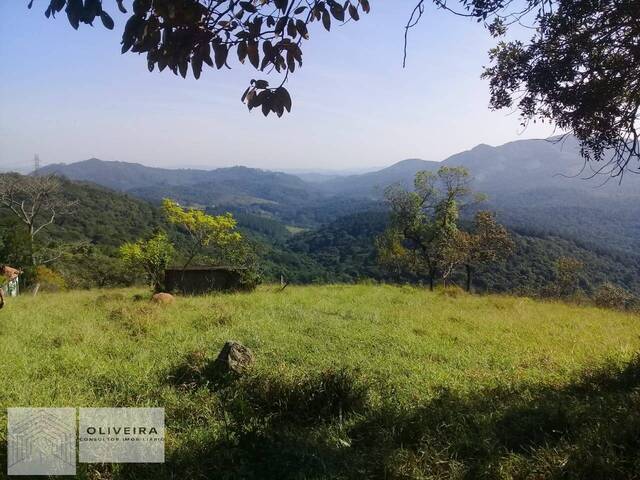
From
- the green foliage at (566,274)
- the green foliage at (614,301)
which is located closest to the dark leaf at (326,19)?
the green foliage at (614,301)

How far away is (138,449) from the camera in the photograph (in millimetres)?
3812

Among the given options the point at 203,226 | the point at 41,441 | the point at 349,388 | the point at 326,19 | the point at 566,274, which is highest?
the point at 326,19

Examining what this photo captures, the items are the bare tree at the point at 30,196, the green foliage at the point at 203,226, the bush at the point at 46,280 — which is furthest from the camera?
the bare tree at the point at 30,196

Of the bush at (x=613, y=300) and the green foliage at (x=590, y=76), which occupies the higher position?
the green foliage at (x=590, y=76)

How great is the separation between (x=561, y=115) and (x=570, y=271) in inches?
1163

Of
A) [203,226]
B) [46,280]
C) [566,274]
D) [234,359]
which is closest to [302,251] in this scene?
[46,280]

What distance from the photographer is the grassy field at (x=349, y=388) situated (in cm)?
344

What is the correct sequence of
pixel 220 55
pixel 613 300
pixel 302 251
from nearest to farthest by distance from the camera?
1. pixel 220 55
2. pixel 613 300
3. pixel 302 251

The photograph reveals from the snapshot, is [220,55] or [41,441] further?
[41,441]

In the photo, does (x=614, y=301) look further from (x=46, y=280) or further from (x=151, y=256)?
(x=46, y=280)

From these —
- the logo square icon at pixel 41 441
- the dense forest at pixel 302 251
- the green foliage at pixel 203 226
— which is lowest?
the dense forest at pixel 302 251

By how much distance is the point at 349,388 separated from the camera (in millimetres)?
4914

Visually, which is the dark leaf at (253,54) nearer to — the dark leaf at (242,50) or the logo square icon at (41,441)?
the dark leaf at (242,50)

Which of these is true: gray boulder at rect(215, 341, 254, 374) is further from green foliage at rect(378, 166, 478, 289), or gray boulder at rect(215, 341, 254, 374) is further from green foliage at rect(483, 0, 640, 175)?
green foliage at rect(378, 166, 478, 289)
